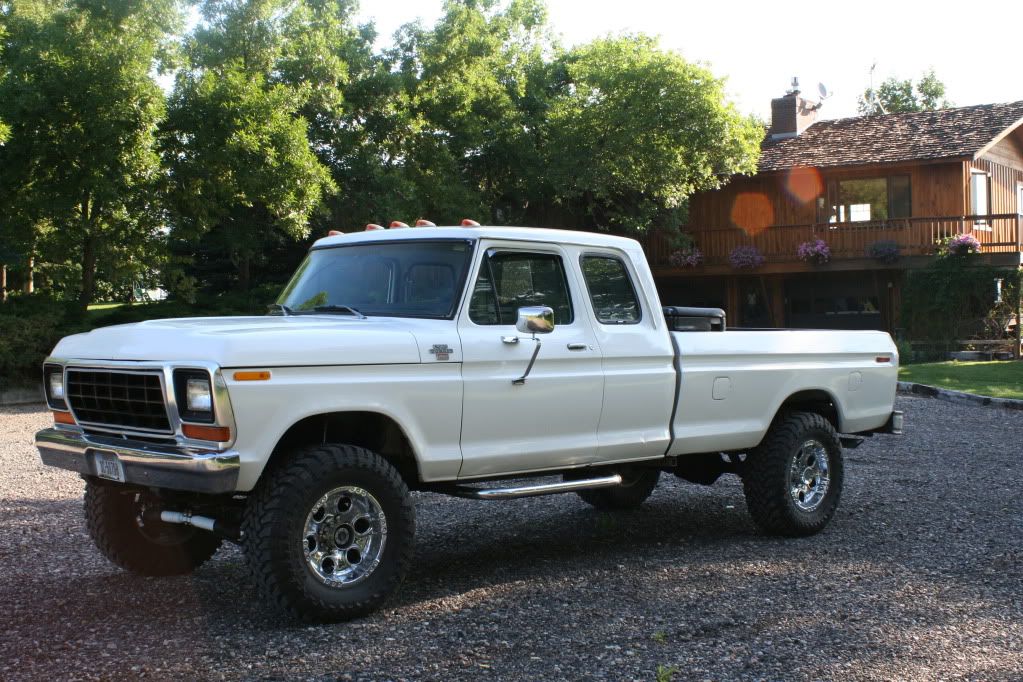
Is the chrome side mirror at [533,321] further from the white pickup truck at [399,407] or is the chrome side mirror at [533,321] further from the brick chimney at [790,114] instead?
the brick chimney at [790,114]

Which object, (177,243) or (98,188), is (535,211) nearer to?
(177,243)

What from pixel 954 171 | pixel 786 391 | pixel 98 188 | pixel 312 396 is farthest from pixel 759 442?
pixel 954 171

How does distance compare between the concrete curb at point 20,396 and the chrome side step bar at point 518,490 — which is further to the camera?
the concrete curb at point 20,396

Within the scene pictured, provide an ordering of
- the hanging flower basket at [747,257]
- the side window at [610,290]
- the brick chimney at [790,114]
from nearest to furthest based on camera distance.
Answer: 1. the side window at [610,290]
2. the hanging flower basket at [747,257]
3. the brick chimney at [790,114]

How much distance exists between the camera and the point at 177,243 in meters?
29.5

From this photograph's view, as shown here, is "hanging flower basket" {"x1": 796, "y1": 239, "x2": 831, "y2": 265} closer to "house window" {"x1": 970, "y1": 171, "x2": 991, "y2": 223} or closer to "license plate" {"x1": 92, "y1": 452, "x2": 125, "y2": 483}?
"house window" {"x1": 970, "y1": 171, "x2": 991, "y2": 223}

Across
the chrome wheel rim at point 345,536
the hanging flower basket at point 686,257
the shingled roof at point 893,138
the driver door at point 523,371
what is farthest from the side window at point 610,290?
the hanging flower basket at point 686,257

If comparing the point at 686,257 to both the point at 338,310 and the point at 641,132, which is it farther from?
the point at 338,310

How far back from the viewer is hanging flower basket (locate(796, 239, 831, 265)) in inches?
1272

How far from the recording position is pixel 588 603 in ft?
19.9

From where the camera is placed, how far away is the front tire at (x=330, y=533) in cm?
544

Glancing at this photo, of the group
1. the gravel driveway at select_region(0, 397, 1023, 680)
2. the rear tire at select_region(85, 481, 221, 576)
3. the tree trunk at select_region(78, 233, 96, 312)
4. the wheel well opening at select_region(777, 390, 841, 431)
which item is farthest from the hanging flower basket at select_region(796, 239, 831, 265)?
the rear tire at select_region(85, 481, 221, 576)

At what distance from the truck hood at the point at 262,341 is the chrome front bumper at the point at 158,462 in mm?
422

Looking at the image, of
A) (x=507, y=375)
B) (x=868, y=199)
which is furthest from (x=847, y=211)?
(x=507, y=375)
